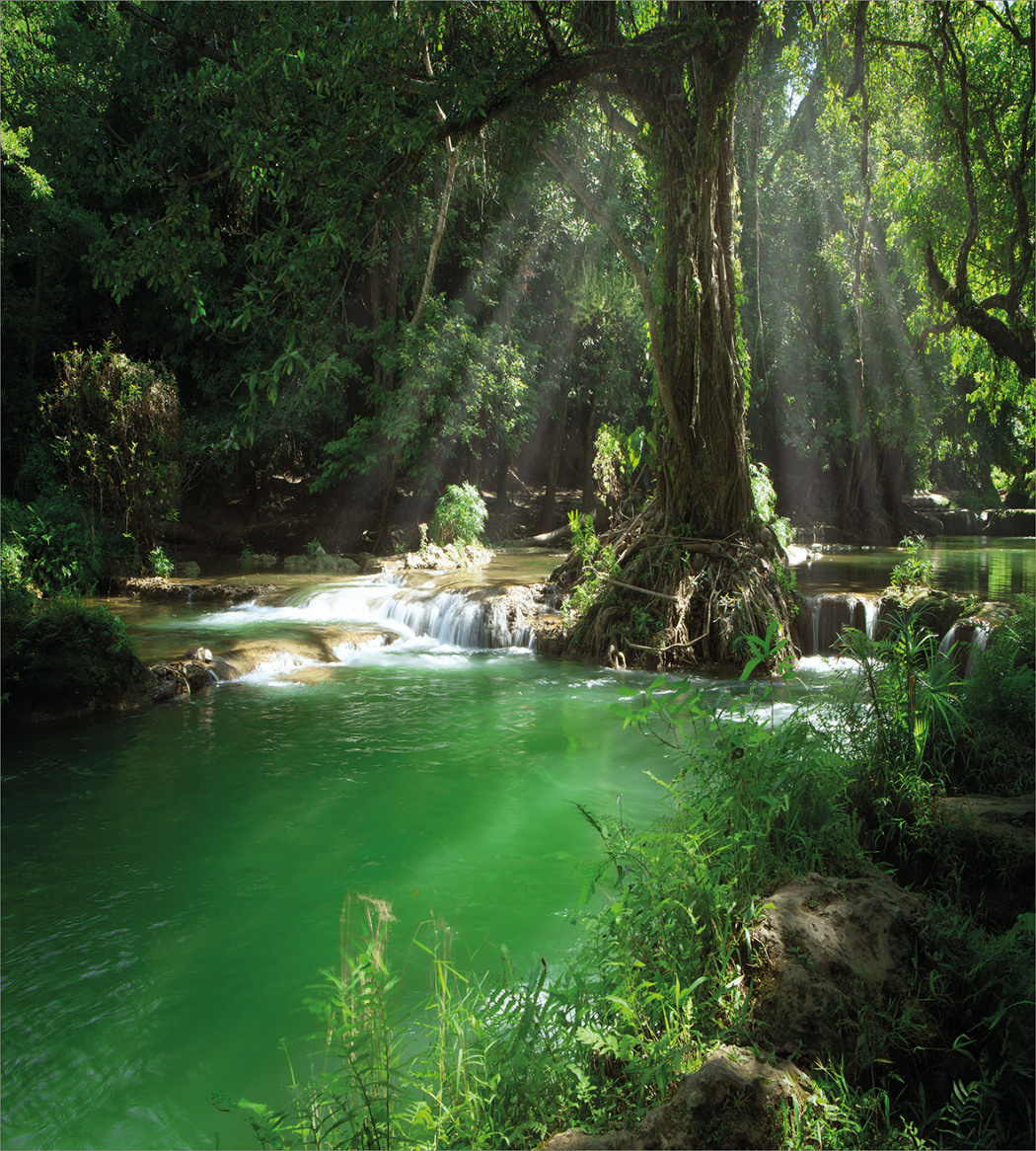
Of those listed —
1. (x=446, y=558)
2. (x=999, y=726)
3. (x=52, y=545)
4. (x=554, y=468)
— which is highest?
(x=554, y=468)

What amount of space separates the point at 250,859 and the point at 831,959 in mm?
4002

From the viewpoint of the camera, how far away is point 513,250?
24266mm

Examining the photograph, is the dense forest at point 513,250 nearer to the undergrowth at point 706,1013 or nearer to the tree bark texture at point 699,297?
the tree bark texture at point 699,297

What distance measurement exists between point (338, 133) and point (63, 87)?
17.5 meters

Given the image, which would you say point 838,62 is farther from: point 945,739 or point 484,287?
point 484,287

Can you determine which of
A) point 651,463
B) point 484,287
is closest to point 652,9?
point 651,463

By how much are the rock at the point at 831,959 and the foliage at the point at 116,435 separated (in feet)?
56.9

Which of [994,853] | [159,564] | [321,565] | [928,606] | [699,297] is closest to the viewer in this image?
[994,853]

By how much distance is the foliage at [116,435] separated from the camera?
16.8m

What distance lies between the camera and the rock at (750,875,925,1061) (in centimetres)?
261

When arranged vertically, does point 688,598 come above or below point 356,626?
above

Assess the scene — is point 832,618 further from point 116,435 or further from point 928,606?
point 116,435

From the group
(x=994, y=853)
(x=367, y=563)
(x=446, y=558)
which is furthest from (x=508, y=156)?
(x=367, y=563)


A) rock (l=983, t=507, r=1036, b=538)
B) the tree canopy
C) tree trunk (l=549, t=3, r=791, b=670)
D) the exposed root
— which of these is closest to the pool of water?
the exposed root
